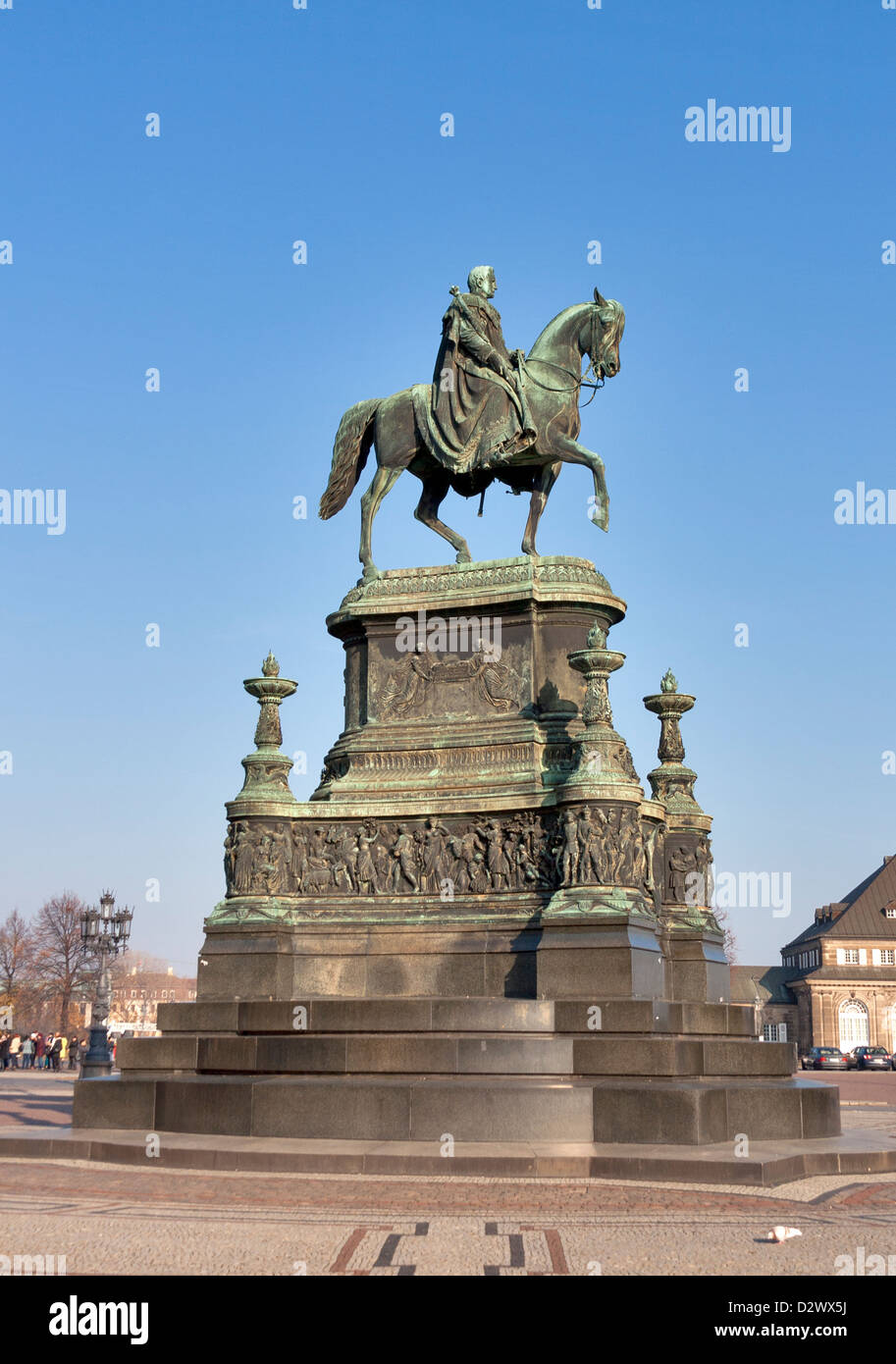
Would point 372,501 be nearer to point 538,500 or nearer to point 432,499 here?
point 432,499

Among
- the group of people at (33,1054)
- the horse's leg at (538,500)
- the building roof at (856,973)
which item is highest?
the horse's leg at (538,500)

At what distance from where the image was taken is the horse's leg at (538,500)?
73.5ft

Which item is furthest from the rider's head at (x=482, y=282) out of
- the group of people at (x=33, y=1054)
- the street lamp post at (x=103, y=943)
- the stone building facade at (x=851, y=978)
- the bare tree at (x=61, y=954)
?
the stone building facade at (x=851, y=978)

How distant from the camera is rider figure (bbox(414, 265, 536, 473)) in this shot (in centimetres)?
2238

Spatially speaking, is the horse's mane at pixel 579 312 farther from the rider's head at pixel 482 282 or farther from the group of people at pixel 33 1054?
the group of people at pixel 33 1054

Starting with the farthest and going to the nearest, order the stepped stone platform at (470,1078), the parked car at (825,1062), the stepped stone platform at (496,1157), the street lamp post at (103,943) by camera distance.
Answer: the parked car at (825,1062), the street lamp post at (103,943), the stepped stone platform at (470,1078), the stepped stone platform at (496,1157)

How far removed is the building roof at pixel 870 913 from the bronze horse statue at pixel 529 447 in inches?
4271

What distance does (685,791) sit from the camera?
23.8 m

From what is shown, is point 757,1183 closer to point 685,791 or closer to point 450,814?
point 450,814

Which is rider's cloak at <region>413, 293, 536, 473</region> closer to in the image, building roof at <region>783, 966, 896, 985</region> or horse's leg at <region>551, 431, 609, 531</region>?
horse's leg at <region>551, 431, 609, 531</region>

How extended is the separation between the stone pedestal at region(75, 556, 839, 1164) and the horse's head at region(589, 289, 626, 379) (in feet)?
10.6

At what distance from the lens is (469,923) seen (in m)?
19.4

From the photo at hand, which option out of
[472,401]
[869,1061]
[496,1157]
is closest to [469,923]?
[496,1157]
